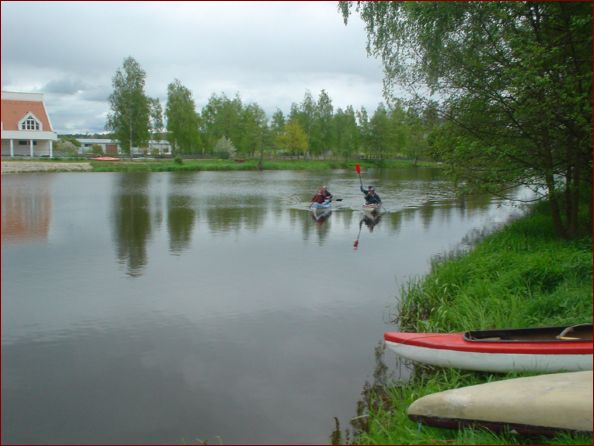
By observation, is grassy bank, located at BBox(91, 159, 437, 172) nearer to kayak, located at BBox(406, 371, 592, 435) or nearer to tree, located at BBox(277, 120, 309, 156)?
tree, located at BBox(277, 120, 309, 156)

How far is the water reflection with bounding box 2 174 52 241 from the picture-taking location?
52.8 ft

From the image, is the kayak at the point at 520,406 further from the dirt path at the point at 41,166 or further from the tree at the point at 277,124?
the tree at the point at 277,124

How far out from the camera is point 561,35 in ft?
29.6

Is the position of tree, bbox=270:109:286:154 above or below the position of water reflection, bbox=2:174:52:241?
above

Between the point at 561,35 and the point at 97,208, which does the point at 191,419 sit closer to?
the point at 561,35

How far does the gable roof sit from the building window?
0.57 metres

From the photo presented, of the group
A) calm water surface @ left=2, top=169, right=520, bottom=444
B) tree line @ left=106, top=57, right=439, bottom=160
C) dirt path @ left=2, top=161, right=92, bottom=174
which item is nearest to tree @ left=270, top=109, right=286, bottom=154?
tree line @ left=106, top=57, right=439, bottom=160

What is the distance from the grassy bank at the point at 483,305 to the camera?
4.84 meters

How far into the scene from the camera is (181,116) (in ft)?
216

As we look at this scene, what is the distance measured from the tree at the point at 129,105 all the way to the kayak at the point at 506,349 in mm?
60090

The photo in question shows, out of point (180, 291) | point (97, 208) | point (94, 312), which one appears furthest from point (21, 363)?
point (97, 208)

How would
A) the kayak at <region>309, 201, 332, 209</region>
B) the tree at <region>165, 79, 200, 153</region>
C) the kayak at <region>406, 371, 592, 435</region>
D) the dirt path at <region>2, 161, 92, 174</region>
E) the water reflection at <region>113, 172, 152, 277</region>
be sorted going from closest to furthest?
the kayak at <region>406, 371, 592, 435</region> → the water reflection at <region>113, 172, 152, 277</region> → the kayak at <region>309, 201, 332, 209</region> → the dirt path at <region>2, 161, 92, 174</region> → the tree at <region>165, 79, 200, 153</region>

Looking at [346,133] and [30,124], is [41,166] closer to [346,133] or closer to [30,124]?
[30,124]

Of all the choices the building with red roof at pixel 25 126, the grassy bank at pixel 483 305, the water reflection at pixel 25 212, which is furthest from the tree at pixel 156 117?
the grassy bank at pixel 483 305
